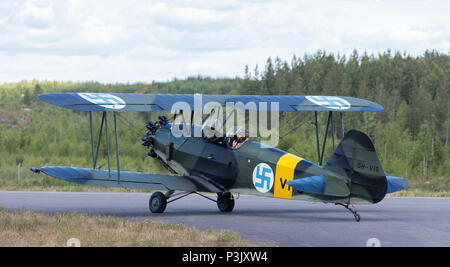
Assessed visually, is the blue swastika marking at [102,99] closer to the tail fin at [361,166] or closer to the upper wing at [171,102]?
the upper wing at [171,102]

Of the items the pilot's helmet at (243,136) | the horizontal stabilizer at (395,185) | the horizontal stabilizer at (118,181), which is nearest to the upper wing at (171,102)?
the pilot's helmet at (243,136)

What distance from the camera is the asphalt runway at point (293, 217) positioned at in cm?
1095


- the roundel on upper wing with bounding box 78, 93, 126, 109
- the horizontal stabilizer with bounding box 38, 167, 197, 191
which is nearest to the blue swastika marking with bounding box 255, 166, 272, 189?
the horizontal stabilizer with bounding box 38, 167, 197, 191

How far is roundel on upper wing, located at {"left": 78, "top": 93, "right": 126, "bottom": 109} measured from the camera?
14.5 meters

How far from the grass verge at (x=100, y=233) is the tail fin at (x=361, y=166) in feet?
9.48

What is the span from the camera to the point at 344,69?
93.8 m

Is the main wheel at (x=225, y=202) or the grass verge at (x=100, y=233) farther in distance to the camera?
the main wheel at (x=225, y=202)

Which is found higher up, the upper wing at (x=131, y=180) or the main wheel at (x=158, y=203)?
the upper wing at (x=131, y=180)

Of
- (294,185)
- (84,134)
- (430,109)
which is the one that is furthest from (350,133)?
(430,109)

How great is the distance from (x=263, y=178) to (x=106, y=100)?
12.9ft

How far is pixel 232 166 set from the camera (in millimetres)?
15008

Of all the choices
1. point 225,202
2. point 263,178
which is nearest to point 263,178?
point 263,178

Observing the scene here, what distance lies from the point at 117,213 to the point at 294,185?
476 centimetres

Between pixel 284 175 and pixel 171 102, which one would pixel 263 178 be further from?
pixel 171 102
